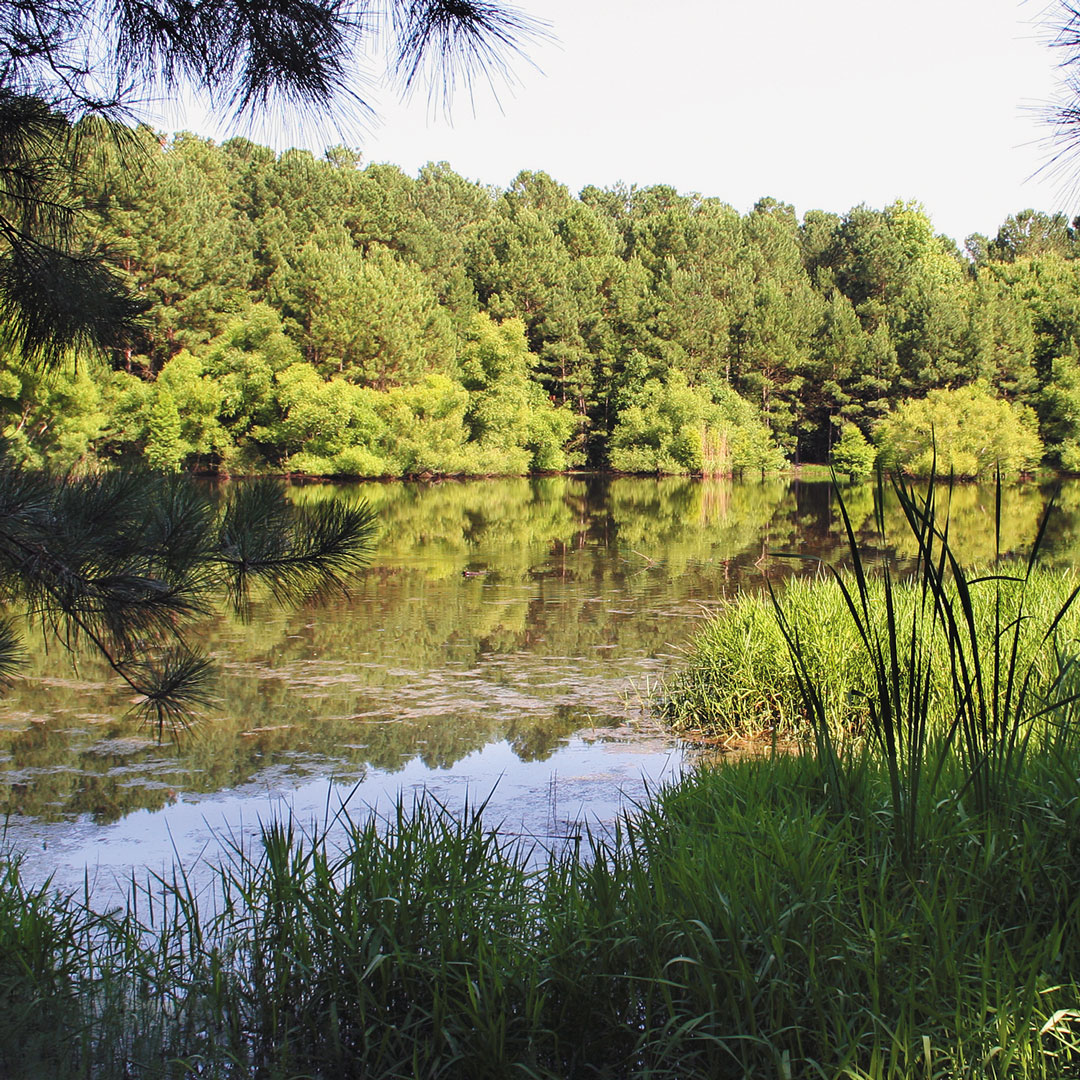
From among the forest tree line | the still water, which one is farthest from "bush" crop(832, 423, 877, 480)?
the still water

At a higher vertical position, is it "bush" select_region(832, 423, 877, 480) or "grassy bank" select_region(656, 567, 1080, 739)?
"bush" select_region(832, 423, 877, 480)

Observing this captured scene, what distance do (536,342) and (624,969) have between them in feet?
136

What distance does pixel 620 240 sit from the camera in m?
50.0

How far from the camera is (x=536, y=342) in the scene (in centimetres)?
4284

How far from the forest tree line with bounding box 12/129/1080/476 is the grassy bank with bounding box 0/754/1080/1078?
22534 mm

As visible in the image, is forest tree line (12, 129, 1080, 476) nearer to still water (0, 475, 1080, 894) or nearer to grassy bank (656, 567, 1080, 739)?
still water (0, 475, 1080, 894)

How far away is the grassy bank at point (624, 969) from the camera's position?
85.7 inches

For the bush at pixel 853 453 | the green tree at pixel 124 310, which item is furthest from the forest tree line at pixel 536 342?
the green tree at pixel 124 310

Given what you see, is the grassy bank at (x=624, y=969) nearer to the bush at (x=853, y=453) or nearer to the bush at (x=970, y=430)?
the bush at (x=970, y=430)

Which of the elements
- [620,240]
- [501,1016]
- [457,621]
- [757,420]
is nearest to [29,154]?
[501,1016]

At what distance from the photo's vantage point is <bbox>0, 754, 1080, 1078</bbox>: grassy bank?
2.18 metres

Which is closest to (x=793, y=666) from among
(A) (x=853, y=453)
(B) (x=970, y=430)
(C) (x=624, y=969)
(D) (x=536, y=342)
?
(C) (x=624, y=969)

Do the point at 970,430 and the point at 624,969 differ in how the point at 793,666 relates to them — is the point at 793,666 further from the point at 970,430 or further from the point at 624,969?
the point at 970,430

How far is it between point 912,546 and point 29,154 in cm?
1483
